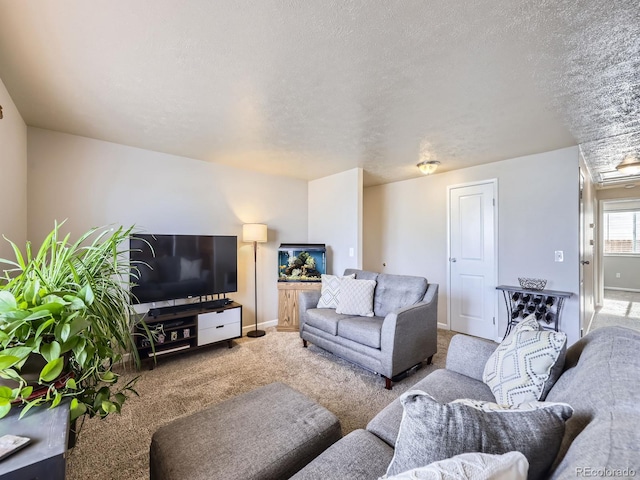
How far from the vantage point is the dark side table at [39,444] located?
→ 0.65m

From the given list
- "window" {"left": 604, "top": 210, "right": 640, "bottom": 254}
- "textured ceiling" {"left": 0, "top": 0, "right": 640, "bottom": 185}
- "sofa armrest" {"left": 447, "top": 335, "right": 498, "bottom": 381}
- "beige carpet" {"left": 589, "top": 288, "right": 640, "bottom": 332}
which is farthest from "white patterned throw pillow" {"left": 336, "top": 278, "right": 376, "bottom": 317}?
"window" {"left": 604, "top": 210, "right": 640, "bottom": 254}

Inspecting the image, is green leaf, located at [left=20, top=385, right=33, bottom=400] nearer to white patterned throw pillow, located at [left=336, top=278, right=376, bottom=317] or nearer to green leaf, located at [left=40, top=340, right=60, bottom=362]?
green leaf, located at [left=40, top=340, right=60, bottom=362]

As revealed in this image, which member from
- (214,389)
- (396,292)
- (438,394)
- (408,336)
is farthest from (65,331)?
(396,292)

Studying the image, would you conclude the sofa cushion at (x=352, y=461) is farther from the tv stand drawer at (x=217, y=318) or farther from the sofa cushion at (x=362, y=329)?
the tv stand drawer at (x=217, y=318)

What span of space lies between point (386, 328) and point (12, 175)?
125 inches

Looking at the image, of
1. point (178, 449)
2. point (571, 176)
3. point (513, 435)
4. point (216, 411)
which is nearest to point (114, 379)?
point (178, 449)

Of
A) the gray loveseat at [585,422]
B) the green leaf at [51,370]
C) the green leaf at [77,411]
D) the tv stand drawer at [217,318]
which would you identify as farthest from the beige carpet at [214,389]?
the green leaf at [51,370]

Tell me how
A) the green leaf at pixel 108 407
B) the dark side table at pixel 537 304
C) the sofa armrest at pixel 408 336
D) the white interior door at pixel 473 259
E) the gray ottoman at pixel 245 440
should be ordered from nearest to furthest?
the green leaf at pixel 108 407
the gray ottoman at pixel 245 440
the sofa armrest at pixel 408 336
the dark side table at pixel 537 304
the white interior door at pixel 473 259

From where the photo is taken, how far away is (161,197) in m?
3.24

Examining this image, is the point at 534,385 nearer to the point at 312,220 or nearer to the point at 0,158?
the point at 0,158

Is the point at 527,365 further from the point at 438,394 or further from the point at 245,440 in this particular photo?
the point at 245,440

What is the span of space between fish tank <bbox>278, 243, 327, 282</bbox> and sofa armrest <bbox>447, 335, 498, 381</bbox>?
249cm

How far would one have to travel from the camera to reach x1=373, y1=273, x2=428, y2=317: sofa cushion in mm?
2830

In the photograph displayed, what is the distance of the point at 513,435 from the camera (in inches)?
26.9
